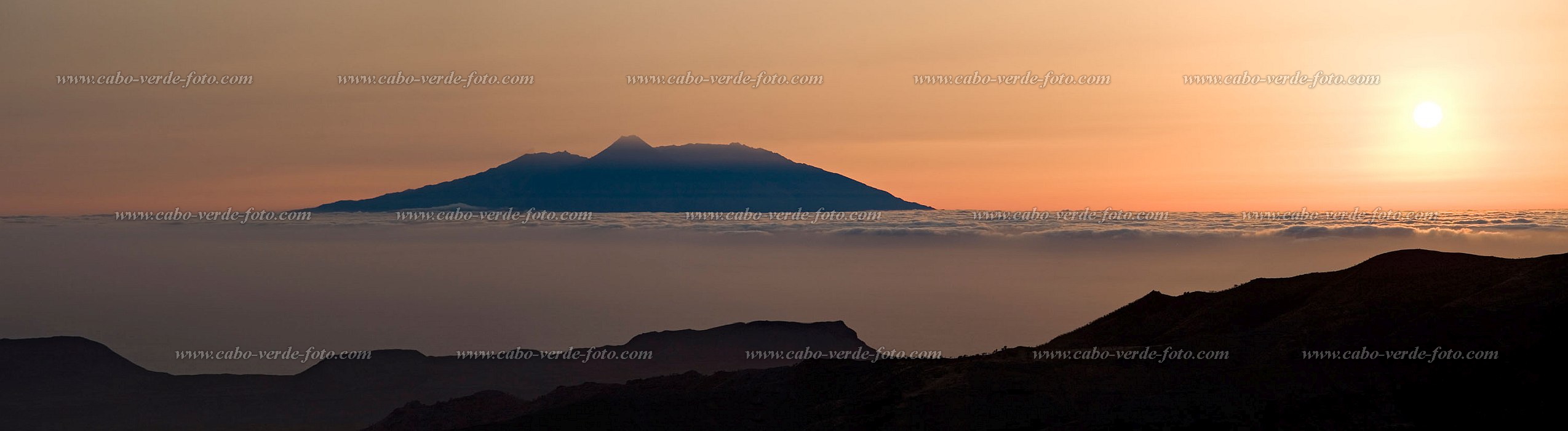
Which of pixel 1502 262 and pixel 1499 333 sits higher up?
A: pixel 1502 262

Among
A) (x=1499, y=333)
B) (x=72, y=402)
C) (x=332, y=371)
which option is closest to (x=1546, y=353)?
(x=1499, y=333)

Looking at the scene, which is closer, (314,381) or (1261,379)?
(1261,379)

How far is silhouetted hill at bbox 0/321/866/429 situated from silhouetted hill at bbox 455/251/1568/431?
100826 millimetres

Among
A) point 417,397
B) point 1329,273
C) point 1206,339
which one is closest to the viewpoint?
point 1206,339

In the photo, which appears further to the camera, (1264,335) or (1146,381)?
(1264,335)

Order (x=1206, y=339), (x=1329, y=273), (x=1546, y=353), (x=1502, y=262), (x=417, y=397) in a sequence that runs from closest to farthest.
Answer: (x=1546, y=353) → (x=1206, y=339) → (x=1502, y=262) → (x=1329, y=273) → (x=417, y=397)

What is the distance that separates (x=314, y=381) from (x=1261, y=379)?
15553 cm

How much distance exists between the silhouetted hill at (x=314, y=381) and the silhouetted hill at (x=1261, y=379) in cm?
10083

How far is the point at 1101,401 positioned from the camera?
3644 cm

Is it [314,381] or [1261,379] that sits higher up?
[314,381]

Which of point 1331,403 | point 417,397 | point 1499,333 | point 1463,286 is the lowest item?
point 1331,403

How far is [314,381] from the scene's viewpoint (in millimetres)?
163750

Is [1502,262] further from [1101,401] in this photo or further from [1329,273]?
[1101,401]

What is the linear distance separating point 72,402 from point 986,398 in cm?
16633
